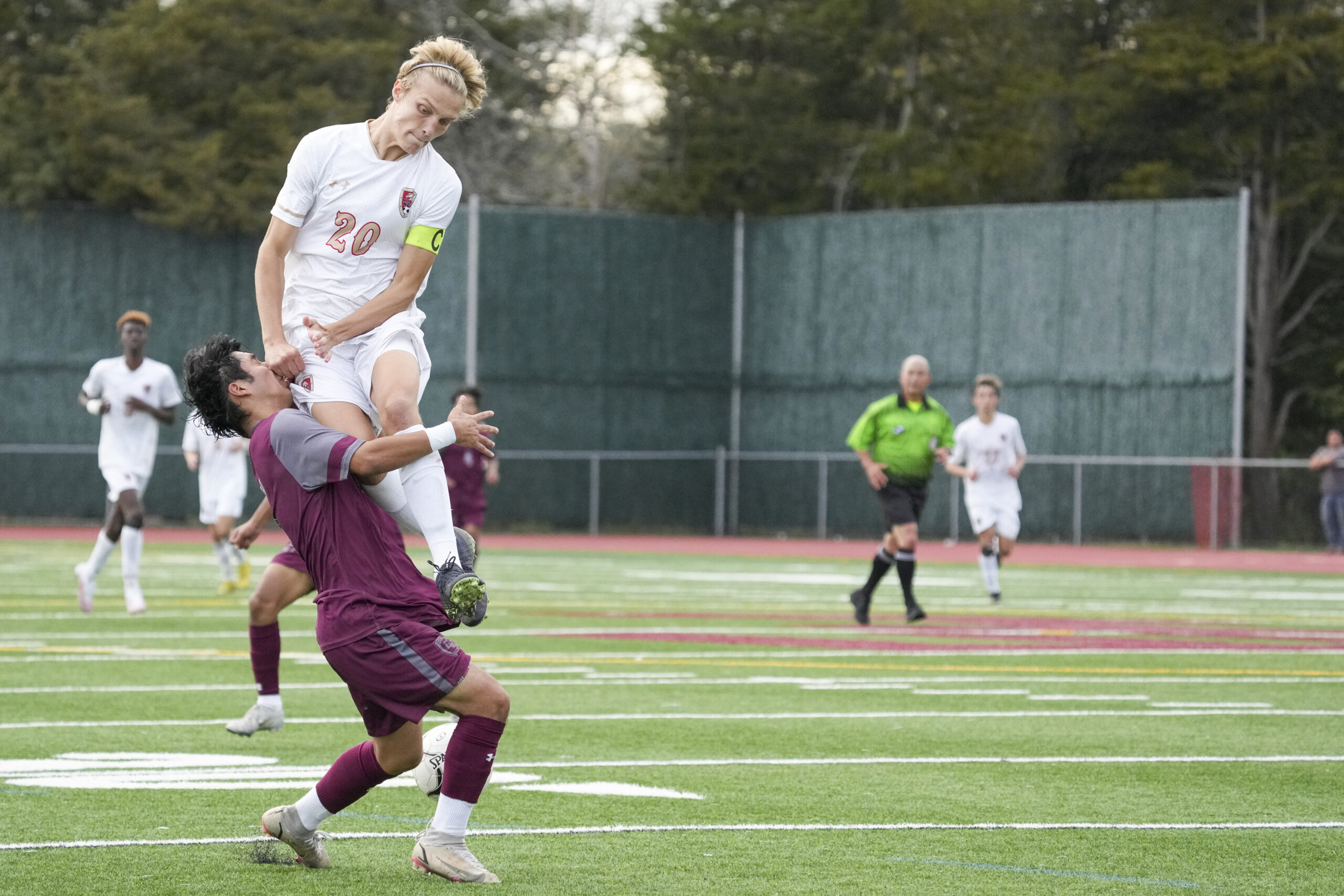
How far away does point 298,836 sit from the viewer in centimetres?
582

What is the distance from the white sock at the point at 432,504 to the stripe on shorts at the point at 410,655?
682 mm

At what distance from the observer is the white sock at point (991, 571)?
62.0 feet

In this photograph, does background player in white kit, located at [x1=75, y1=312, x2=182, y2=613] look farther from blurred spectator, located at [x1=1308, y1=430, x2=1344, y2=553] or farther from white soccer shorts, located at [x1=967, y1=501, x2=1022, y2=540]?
blurred spectator, located at [x1=1308, y1=430, x2=1344, y2=553]

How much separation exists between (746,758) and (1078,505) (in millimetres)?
27891

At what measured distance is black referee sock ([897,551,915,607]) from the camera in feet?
53.9

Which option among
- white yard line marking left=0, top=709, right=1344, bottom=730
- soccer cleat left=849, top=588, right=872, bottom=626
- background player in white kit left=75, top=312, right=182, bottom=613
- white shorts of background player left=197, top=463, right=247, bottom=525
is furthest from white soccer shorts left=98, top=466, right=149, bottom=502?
white yard line marking left=0, top=709, right=1344, bottom=730

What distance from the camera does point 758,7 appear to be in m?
46.9

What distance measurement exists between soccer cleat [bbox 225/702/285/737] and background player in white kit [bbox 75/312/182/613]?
791cm

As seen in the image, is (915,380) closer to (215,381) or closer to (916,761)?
(916,761)

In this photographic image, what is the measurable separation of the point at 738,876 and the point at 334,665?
1320 mm

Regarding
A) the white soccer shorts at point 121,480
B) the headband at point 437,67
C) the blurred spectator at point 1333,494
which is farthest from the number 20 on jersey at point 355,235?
the blurred spectator at point 1333,494

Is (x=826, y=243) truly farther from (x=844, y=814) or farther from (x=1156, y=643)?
(x=844, y=814)

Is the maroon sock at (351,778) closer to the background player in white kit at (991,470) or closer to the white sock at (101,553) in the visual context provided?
the white sock at (101,553)

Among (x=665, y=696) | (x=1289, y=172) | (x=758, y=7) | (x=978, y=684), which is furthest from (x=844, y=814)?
(x=758, y=7)
